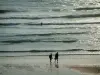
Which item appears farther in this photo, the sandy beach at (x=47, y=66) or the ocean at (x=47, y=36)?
the ocean at (x=47, y=36)

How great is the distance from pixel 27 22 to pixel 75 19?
5027 mm

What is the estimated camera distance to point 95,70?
36.4 ft

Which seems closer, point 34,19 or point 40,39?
point 40,39

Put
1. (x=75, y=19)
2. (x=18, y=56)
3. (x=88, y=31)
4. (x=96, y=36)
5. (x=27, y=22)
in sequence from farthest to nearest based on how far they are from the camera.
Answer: (x=75, y=19) < (x=27, y=22) < (x=88, y=31) < (x=96, y=36) < (x=18, y=56)

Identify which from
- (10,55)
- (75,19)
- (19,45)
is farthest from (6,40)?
(75,19)

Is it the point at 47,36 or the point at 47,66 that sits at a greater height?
the point at 47,66

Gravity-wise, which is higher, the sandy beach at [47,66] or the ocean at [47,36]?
the sandy beach at [47,66]

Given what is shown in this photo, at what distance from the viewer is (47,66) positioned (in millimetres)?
11492

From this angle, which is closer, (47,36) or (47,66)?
(47,66)

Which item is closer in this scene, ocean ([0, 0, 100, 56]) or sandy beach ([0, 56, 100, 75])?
sandy beach ([0, 56, 100, 75])

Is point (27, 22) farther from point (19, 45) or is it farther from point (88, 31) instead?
point (19, 45)

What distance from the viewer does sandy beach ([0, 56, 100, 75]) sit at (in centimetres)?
1070

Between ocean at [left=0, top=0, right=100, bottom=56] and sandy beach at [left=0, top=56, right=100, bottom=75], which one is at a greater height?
sandy beach at [left=0, top=56, right=100, bottom=75]

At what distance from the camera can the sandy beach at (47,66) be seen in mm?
10695
